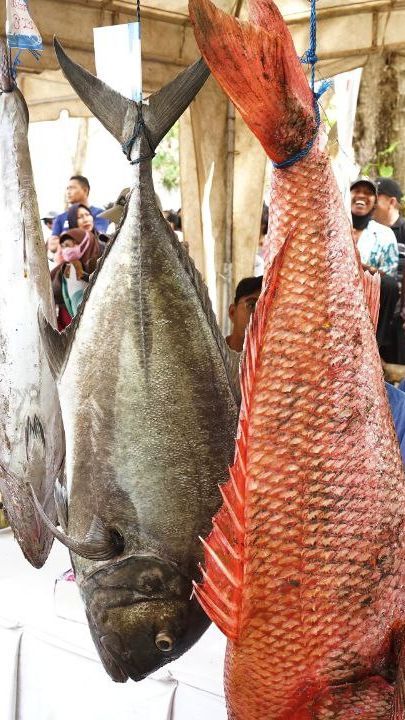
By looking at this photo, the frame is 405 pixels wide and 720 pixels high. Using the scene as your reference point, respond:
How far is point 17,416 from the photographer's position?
1.72 m

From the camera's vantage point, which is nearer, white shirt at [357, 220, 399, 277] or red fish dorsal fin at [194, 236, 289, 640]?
red fish dorsal fin at [194, 236, 289, 640]

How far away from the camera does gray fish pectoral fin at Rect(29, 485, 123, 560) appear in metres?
1.21

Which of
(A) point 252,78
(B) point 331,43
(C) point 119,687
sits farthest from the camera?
(B) point 331,43

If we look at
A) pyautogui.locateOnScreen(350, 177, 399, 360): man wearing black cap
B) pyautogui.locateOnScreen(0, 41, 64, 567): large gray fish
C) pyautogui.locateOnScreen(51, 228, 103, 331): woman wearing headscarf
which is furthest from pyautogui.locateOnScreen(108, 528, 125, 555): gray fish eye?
pyautogui.locateOnScreen(350, 177, 399, 360): man wearing black cap

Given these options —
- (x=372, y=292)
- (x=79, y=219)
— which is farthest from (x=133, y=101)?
(x=79, y=219)

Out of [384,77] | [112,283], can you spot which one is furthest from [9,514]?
[384,77]

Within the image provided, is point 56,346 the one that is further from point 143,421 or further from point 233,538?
point 233,538

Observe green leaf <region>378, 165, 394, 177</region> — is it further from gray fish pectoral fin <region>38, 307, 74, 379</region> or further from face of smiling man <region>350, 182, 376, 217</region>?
gray fish pectoral fin <region>38, 307, 74, 379</region>

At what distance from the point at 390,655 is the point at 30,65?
3906 mm

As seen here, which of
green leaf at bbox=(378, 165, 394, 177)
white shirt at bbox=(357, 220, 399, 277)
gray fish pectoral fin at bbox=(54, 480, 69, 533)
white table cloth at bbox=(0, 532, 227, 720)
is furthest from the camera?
green leaf at bbox=(378, 165, 394, 177)

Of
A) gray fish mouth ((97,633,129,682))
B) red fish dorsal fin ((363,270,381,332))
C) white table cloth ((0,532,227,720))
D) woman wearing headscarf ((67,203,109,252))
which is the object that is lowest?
white table cloth ((0,532,227,720))

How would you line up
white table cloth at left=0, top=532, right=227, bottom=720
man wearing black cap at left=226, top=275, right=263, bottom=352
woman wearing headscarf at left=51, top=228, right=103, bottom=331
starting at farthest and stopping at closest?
1. man wearing black cap at left=226, top=275, right=263, bottom=352
2. woman wearing headscarf at left=51, top=228, right=103, bottom=331
3. white table cloth at left=0, top=532, right=227, bottom=720

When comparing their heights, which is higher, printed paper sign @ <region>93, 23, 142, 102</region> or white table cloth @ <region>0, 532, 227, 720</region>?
printed paper sign @ <region>93, 23, 142, 102</region>

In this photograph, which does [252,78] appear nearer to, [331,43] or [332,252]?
[332,252]
